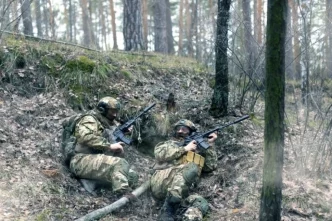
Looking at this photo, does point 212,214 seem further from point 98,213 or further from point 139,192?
point 98,213

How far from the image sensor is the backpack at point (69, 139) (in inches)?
292

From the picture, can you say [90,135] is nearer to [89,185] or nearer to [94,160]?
[94,160]

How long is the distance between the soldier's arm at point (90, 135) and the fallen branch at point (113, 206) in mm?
845

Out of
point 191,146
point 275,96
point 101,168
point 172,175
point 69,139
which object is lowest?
point 172,175

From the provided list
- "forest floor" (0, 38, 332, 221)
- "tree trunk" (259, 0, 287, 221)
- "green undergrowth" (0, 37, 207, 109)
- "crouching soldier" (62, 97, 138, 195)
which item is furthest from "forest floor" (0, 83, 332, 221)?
"tree trunk" (259, 0, 287, 221)

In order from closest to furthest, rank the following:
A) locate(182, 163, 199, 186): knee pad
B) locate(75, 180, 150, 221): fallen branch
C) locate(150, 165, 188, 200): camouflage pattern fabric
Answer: locate(75, 180, 150, 221): fallen branch
locate(150, 165, 188, 200): camouflage pattern fabric
locate(182, 163, 199, 186): knee pad

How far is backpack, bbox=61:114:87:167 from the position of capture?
741cm

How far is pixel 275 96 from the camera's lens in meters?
5.31

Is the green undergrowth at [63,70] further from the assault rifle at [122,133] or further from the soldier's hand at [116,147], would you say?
the soldier's hand at [116,147]

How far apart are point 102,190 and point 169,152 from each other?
1234 mm

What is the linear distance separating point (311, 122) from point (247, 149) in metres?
1.24

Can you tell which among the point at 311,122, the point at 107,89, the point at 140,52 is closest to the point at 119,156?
the point at 107,89

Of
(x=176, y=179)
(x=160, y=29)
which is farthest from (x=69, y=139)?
(x=160, y=29)

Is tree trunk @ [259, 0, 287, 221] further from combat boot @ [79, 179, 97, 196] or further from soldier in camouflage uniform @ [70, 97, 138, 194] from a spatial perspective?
combat boot @ [79, 179, 97, 196]
